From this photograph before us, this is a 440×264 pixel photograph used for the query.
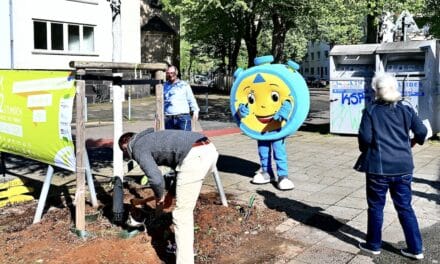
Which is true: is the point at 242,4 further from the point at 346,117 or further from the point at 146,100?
the point at 146,100

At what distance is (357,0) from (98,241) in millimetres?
11260

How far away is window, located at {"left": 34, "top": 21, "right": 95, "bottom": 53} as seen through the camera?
24828 mm

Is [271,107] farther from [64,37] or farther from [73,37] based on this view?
[73,37]

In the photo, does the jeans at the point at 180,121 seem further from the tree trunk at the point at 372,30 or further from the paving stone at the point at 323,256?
the tree trunk at the point at 372,30

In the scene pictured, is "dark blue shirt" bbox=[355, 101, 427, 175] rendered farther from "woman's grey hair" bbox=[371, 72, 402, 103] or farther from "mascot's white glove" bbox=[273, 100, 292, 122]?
"mascot's white glove" bbox=[273, 100, 292, 122]

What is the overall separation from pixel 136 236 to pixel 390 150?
254 cm

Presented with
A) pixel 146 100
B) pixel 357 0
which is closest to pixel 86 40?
pixel 146 100

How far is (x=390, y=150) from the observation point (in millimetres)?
4254

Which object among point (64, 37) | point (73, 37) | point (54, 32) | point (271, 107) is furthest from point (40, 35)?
point (271, 107)

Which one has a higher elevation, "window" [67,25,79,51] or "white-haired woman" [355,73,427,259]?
"window" [67,25,79,51]

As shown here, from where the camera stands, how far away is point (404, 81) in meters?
11.4

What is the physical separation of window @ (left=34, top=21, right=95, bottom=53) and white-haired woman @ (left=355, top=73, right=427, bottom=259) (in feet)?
75.8

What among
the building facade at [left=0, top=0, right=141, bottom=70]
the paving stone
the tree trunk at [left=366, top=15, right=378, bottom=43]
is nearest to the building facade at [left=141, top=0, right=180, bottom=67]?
the building facade at [left=0, top=0, right=141, bottom=70]

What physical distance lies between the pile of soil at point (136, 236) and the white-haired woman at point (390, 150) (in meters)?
1.07
